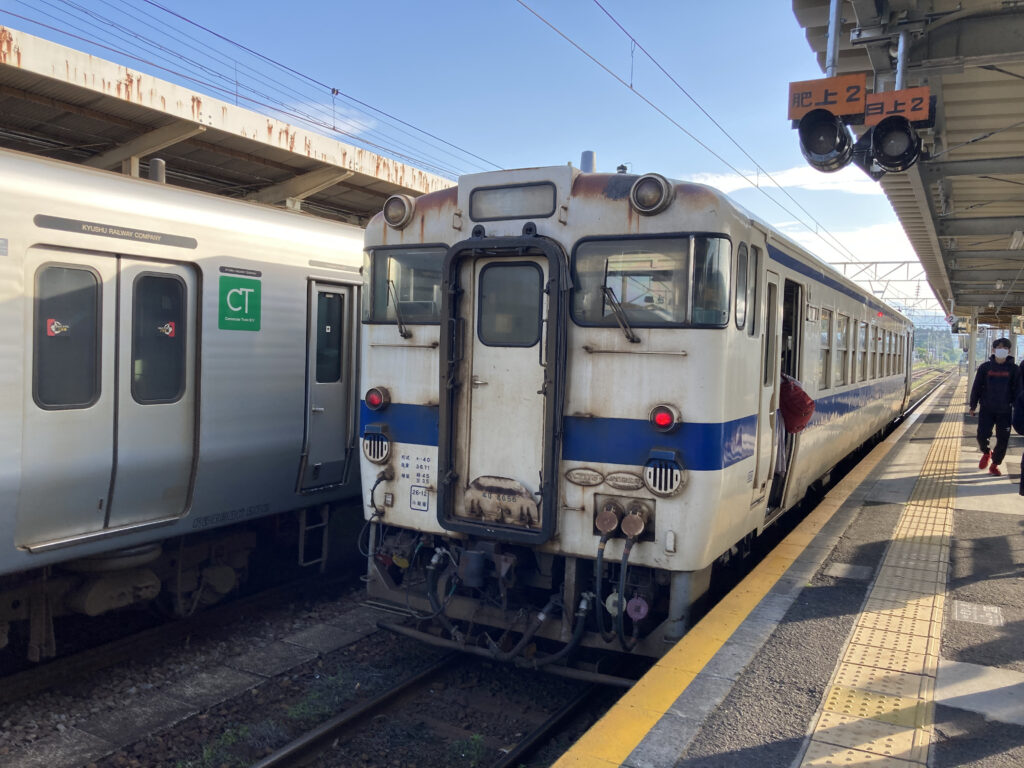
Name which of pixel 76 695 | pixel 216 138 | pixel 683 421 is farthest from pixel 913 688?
pixel 216 138

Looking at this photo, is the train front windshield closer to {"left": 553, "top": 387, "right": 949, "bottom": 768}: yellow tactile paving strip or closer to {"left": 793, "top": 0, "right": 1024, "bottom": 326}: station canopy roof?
{"left": 553, "top": 387, "right": 949, "bottom": 768}: yellow tactile paving strip

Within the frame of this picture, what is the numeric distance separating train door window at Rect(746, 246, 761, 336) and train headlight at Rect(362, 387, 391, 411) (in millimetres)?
2401

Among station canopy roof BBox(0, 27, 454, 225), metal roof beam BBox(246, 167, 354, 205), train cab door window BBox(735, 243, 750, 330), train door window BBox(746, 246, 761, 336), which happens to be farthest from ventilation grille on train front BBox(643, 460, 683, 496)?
metal roof beam BBox(246, 167, 354, 205)

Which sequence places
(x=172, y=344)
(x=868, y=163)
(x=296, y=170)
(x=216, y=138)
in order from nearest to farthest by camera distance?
(x=172, y=344), (x=868, y=163), (x=216, y=138), (x=296, y=170)

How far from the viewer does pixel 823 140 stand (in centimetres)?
723

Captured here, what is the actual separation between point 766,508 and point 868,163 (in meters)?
3.42

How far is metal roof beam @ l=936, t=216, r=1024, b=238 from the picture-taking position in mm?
13203

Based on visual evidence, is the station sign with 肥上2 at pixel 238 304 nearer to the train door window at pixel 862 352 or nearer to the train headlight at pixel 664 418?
the train headlight at pixel 664 418

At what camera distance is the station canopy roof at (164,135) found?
7914 millimetres

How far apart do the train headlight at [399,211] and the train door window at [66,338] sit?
6.37 feet

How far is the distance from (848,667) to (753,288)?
2363mm

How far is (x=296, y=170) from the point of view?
1124cm

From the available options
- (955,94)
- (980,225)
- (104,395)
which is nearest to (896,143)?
(955,94)

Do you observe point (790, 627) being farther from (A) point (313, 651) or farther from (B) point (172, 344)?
(B) point (172, 344)
